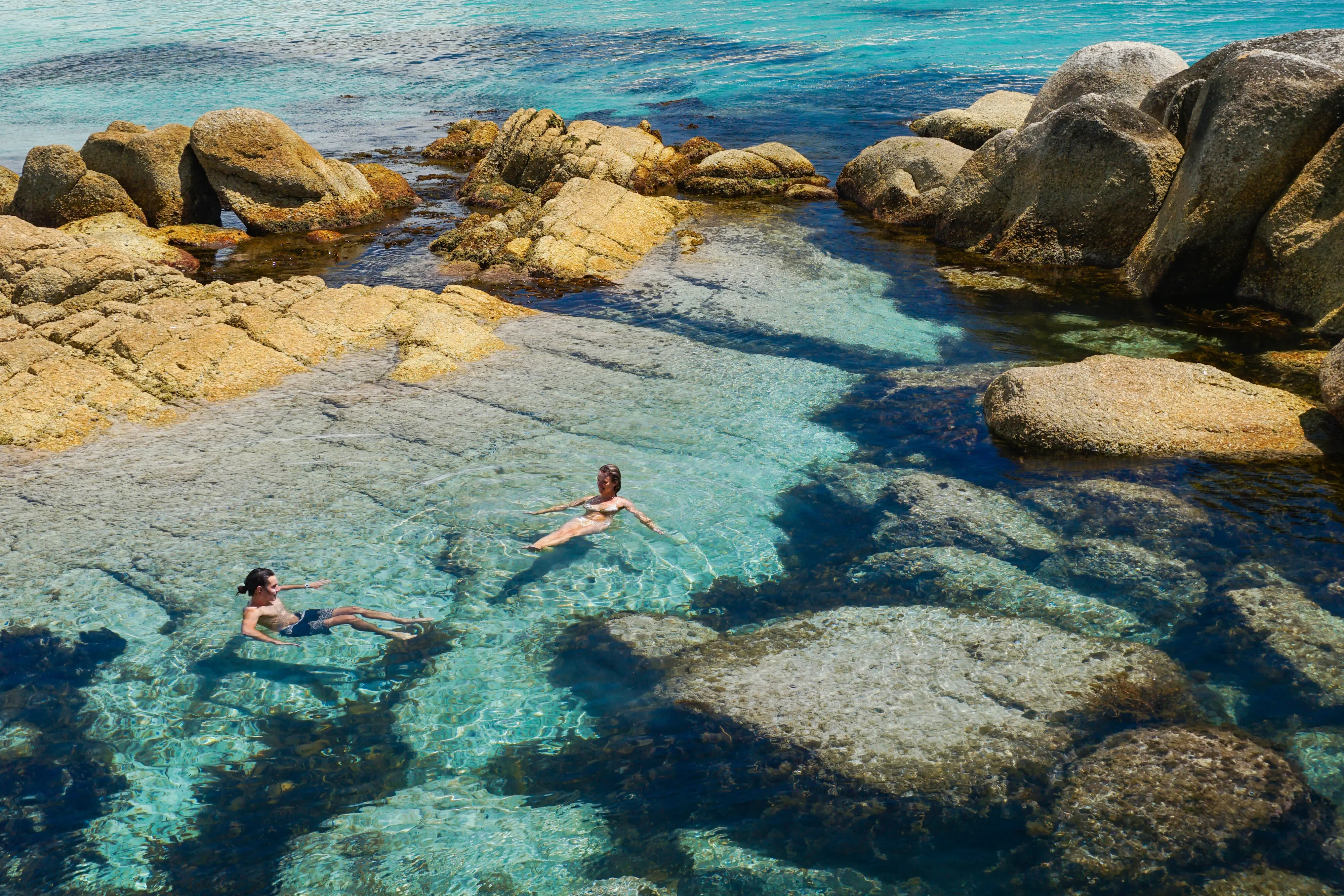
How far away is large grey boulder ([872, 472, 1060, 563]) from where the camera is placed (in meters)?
9.16

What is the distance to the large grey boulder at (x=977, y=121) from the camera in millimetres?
27047

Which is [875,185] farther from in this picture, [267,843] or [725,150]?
[267,843]

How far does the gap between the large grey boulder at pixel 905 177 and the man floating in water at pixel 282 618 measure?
16974 mm

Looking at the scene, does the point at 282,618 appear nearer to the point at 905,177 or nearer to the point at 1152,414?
the point at 1152,414

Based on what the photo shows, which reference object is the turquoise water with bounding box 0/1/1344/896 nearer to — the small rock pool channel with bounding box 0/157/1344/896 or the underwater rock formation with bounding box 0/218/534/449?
the small rock pool channel with bounding box 0/157/1344/896

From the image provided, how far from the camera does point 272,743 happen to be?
7.05 metres

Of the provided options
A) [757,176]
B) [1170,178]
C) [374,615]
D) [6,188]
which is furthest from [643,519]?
[6,188]

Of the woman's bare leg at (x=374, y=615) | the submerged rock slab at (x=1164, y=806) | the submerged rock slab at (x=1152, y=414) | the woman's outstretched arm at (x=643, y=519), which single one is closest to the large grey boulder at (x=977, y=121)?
the submerged rock slab at (x=1152, y=414)

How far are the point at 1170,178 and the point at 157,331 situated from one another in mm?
16824

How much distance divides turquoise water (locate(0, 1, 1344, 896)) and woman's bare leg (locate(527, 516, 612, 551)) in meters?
0.14

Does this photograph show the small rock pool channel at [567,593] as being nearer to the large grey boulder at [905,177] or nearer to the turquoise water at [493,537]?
the turquoise water at [493,537]

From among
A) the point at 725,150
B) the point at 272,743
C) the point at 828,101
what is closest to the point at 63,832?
the point at 272,743

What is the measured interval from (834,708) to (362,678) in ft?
12.8

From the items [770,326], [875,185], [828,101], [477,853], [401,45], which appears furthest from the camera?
[401,45]
